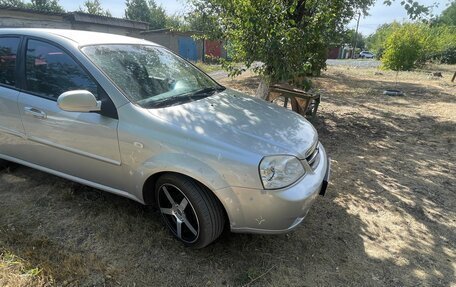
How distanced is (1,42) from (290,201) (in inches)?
128

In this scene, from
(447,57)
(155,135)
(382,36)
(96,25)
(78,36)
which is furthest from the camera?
(382,36)

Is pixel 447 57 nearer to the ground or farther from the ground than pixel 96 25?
farther from the ground

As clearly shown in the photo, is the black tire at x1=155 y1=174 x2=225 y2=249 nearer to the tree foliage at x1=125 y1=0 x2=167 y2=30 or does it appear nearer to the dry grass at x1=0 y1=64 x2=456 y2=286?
the dry grass at x1=0 y1=64 x2=456 y2=286

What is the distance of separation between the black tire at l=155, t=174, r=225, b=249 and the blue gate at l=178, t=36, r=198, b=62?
26219 millimetres

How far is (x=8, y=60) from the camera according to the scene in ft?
10.6

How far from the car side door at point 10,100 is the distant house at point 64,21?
581 inches

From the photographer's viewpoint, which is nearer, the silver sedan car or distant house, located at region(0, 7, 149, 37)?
the silver sedan car

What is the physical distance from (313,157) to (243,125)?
647mm

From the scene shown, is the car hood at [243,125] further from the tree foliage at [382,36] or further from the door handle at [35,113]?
the tree foliage at [382,36]

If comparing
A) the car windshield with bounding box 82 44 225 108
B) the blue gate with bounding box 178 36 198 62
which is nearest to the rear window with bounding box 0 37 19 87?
the car windshield with bounding box 82 44 225 108

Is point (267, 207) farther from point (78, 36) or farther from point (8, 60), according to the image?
point (8, 60)

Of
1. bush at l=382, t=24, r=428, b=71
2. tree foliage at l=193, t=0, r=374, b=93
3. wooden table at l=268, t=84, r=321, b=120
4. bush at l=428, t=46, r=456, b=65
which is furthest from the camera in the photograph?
bush at l=428, t=46, r=456, b=65

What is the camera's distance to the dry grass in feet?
7.87

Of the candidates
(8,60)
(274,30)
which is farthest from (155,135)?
(274,30)
